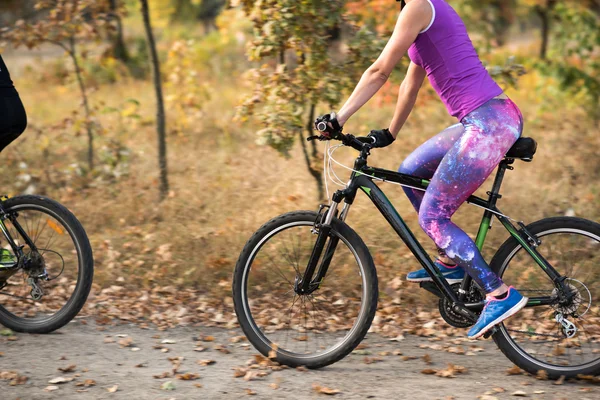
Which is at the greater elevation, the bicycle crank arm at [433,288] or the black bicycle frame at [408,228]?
the black bicycle frame at [408,228]

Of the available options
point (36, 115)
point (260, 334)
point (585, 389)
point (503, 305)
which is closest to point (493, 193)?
point (503, 305)

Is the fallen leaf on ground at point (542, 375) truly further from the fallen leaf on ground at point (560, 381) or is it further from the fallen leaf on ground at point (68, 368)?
the fallen leaf on ground at point (68, 368)

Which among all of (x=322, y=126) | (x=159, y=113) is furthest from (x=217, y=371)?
(x=159, y=113)

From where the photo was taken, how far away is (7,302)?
5.19 metres

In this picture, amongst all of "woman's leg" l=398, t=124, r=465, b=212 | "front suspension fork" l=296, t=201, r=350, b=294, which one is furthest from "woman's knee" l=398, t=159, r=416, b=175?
"front suspension fork" l=296, t=201, r=350, b=294

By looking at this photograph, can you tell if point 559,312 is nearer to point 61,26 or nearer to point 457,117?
point 457,117

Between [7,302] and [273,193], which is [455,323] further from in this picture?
[273,193]

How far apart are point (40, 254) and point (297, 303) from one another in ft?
5.82

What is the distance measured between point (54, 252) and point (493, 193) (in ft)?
9.62

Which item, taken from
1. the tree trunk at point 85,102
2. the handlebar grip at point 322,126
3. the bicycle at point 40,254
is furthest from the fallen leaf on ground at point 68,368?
the tree trunk at point 85,102

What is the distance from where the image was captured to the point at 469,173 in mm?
4039

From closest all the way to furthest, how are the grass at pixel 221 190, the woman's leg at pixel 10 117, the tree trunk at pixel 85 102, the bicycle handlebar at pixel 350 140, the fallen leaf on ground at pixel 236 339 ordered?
the bicycle handlebar at pixel 350 140, the woman's leg at pixel 10 117, the fallen leaf on ground at pixel 236 339, the grass at pixel 221 190, the tree trunk at pixel 85 102

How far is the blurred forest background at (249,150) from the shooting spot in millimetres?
6477

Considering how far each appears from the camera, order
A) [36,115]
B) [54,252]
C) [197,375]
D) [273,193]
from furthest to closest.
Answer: [36,115], [273,193], [54,252], [197,375]
